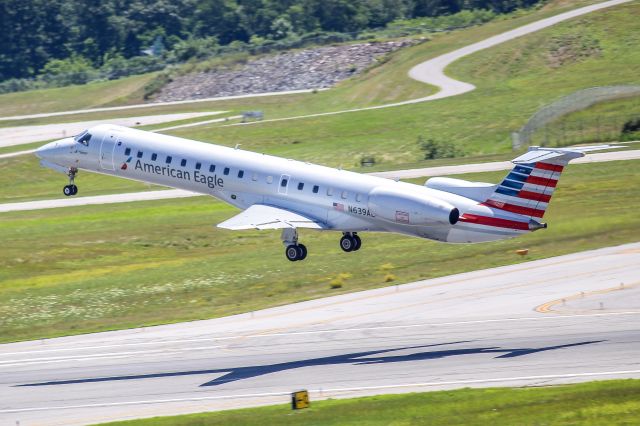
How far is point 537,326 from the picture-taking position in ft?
123

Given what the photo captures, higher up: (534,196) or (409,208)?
(534,196)

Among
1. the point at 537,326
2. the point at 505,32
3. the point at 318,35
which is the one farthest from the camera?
the point at 318,35

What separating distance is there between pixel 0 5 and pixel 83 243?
339 ft

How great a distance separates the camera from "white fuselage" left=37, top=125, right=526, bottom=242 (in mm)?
42688

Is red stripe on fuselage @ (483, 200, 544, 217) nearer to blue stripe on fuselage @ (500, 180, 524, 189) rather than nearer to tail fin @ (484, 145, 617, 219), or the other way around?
tail fin @ (484, 145, 617, 219)

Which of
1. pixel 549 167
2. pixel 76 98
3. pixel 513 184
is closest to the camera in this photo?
pixel 549 167

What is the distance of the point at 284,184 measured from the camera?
46719 mm

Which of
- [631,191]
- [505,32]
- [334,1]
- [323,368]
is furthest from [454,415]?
[334,1]

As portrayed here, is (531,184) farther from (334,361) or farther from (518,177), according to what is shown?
(334,361)

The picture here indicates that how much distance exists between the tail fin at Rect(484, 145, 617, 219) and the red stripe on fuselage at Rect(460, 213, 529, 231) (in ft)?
1.27

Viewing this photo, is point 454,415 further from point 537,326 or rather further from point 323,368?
point 537,326

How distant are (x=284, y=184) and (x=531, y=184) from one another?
10.6 metres

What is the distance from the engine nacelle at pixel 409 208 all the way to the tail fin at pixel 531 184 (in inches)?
57.0

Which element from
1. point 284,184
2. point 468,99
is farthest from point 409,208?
point 468,99
